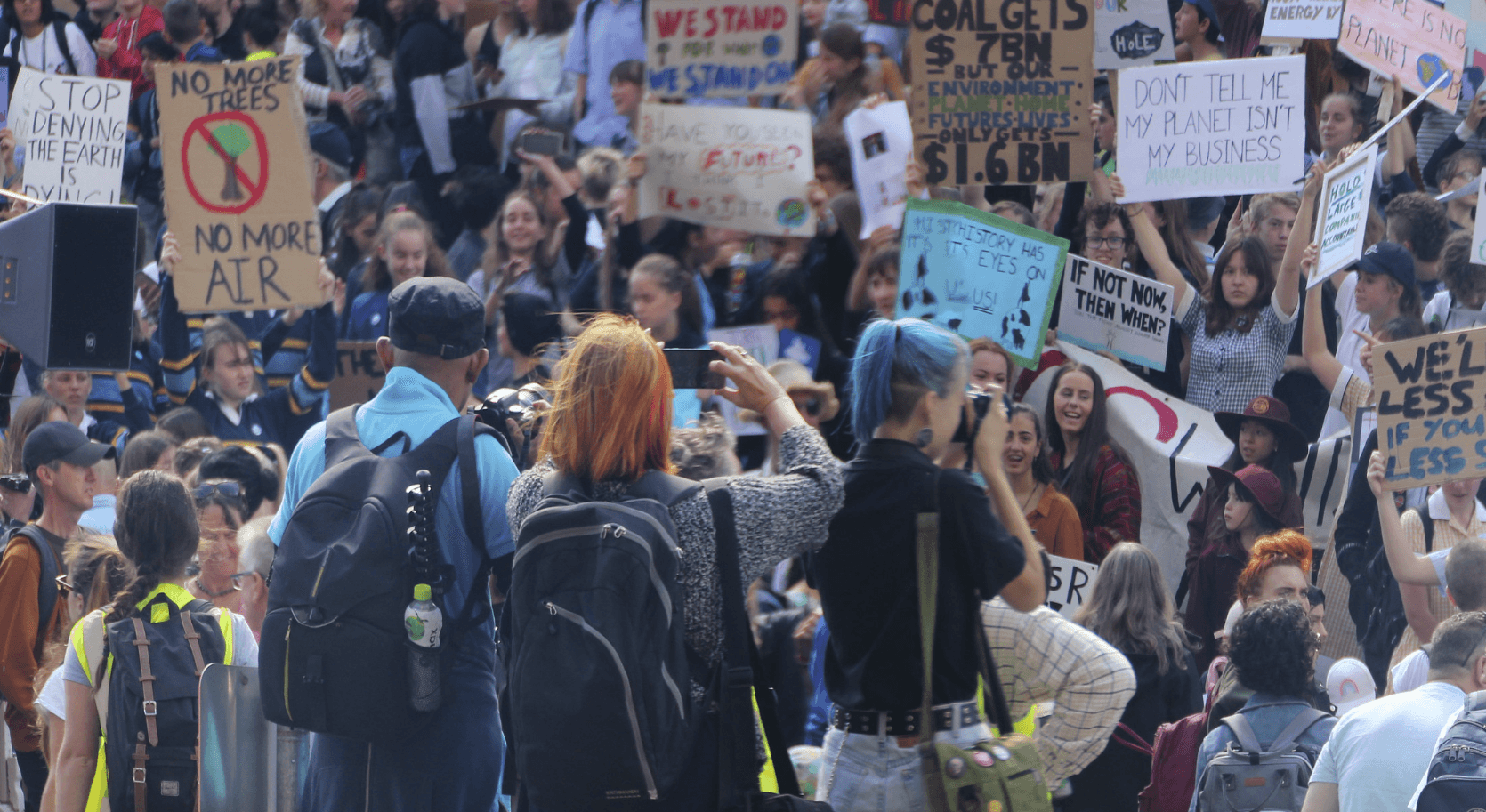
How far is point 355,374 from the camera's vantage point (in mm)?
8344

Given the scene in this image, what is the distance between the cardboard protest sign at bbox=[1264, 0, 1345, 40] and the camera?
818cm

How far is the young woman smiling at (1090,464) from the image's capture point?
22.5ft

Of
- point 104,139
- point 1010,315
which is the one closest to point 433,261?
point 104,139

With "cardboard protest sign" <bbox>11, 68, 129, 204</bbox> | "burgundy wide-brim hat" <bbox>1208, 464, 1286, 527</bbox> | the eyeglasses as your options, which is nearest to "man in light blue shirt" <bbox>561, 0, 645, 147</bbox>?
"cardboard protest sign" <bbox>11, 68, 129, 204</bbox>

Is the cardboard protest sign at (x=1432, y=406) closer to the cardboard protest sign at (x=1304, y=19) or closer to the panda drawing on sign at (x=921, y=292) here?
the panda drawing on sign at (x=921, y=292)

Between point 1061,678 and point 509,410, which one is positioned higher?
point 509,410

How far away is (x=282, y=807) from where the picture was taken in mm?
4312

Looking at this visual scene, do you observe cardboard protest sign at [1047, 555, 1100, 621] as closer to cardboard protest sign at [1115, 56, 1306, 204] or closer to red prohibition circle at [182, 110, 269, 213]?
cardboard protest sign at [1115, 56, 1306, 204]

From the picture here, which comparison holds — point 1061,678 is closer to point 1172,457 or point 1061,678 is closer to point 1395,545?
point 1395,545

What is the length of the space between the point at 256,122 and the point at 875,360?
540 cm

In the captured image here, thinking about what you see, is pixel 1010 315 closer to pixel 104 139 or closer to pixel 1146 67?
pixel 1146 67

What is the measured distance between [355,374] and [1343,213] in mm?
4537

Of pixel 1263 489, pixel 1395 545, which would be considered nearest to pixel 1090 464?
pixel 1263 489

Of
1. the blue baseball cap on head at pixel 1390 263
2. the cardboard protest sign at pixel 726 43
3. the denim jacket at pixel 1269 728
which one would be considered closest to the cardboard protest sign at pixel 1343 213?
the blue baseball cap on head at pixel 1390 263
